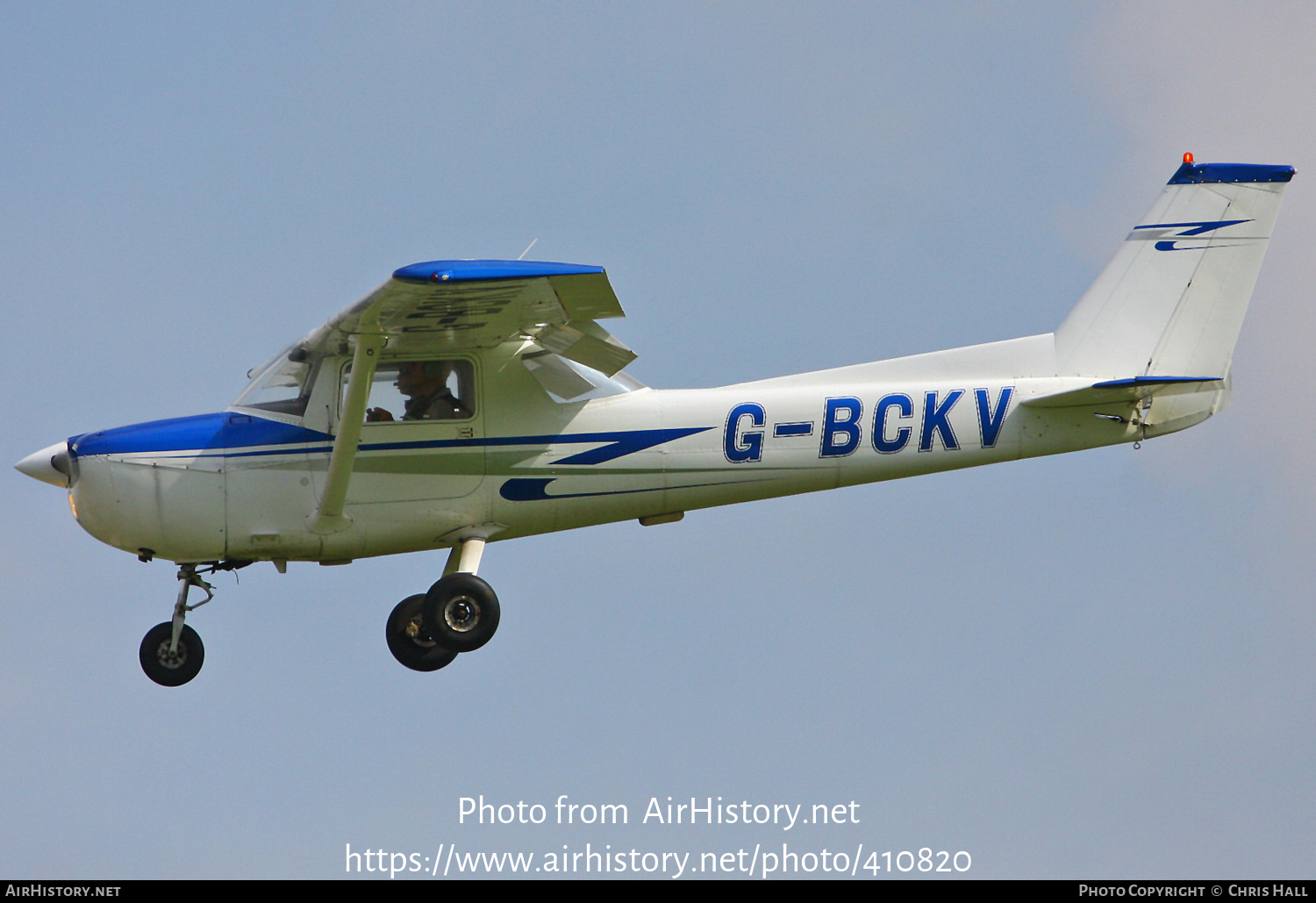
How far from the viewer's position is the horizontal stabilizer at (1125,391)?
41.5 ft

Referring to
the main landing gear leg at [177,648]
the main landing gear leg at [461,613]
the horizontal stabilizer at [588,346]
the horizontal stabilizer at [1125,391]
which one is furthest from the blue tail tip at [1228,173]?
the main landing gear leg at [177,648]

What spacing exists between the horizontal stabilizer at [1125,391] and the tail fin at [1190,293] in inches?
11.7

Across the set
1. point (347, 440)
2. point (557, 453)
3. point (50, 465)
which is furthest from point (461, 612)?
point (50, 465)

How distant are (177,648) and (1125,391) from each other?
7.55 m

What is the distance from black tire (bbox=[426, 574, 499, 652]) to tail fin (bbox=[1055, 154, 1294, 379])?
4.92m

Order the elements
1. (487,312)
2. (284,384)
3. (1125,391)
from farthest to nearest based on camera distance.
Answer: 1. (1125,391)
2. (284,384)
3. (487,312)

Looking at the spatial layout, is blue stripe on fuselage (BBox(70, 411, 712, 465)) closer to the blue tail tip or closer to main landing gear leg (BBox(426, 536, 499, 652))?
main landing gear leg (BBox(426, 536, 499, 652))

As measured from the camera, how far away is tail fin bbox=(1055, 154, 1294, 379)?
13.2 m

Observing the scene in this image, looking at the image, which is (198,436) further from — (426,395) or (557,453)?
(557,453)

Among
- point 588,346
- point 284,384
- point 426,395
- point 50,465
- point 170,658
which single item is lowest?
point 170,658

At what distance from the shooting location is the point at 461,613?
1215cm

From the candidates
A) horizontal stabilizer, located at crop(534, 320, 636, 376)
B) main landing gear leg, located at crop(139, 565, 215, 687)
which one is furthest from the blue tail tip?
main landing gear leg, located at crop(139, 565, 215, 687)

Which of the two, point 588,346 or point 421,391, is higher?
point 588,346

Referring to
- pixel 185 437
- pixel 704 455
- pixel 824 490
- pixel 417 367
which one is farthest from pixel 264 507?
pixel 824 490
